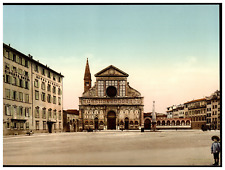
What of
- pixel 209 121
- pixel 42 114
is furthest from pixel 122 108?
pixel 42 114

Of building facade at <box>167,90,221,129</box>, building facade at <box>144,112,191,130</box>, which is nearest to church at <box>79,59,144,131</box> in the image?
building facade at <box>144,112,191,130</box>

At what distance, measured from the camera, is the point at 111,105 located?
7750 cm

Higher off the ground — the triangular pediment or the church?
the triangular pediment

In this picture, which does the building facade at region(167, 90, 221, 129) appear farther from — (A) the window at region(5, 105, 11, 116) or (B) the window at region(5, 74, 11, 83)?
(B) the window at region(5, 74, 11, 83)

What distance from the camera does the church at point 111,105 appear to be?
76.7 meters

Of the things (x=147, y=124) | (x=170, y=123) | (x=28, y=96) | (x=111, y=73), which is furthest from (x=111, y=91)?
(x=28, y=96)

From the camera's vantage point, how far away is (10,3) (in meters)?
14.1

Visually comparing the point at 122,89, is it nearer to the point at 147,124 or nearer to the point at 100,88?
the point at 100,88

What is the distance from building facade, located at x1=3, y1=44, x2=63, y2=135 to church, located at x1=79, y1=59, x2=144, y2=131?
2524 centimetres

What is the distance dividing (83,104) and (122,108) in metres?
8.99

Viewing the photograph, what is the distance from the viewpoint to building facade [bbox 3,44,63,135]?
34.3 meters

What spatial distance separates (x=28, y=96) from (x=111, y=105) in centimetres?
3896

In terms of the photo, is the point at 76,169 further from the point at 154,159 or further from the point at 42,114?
the point at 42,114

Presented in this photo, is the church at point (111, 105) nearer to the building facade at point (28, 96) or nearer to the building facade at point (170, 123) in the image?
the building facade at point (170, 123)
